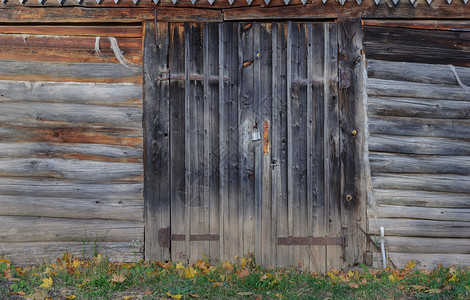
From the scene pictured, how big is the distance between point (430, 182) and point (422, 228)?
555 millimetres

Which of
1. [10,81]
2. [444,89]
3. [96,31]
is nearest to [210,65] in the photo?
[96,31]

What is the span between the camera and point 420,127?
16.7 ft

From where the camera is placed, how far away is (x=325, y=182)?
5.05 meters

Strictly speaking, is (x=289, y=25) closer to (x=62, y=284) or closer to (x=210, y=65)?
(x=210, y=65)

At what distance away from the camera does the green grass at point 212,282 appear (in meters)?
4.18

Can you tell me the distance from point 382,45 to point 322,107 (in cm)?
103

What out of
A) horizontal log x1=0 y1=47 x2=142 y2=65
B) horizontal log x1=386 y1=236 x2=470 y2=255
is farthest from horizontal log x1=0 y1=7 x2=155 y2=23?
horizontal log x1=386 y1=236 x2=470 y2=255

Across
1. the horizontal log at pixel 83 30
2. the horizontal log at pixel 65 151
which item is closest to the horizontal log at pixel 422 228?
the horizontal log at pixel 65 151

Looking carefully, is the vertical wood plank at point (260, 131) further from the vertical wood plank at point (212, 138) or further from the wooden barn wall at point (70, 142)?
the wooden barn wall at point (70, 142)

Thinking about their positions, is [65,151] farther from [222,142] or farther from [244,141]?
[244,141]

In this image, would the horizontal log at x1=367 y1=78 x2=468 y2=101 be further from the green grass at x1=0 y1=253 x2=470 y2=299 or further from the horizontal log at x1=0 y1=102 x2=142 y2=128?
the horizontal log at x1=0 y1=102 x2=142 y2=128

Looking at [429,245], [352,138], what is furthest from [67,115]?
[429,245]

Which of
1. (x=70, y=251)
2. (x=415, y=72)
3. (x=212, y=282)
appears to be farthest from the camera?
(x=415, y=72)

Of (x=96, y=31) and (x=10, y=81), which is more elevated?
(x=96, y=31)
